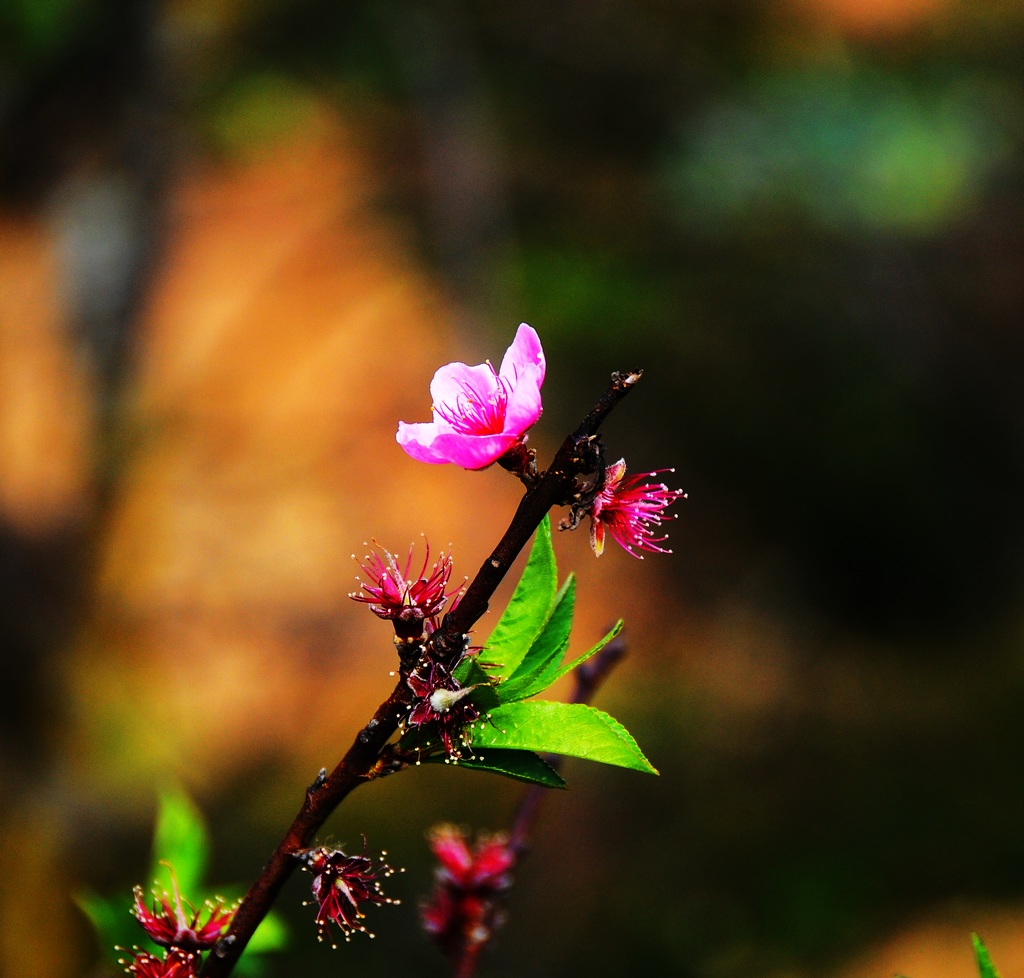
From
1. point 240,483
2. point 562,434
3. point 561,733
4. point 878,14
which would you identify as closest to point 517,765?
point 561,733

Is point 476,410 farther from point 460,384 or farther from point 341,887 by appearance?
point 341,887

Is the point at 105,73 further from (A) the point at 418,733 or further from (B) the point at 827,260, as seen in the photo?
(A) the point at 418,733

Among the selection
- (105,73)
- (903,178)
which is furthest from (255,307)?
(903,178)

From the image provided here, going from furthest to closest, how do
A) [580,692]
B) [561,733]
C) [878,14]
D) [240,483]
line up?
[240,483], [878,14], [580,692], [561,733]

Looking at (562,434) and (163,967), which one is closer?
(163,967)

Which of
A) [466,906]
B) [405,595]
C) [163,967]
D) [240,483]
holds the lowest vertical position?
[163,967]

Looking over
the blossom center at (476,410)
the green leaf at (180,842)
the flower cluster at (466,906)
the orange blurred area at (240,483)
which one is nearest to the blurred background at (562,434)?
the orange blurred area at (240,483)
